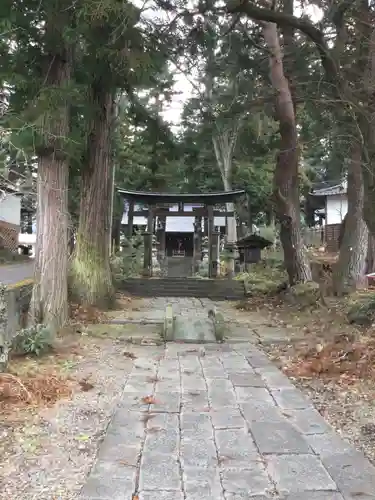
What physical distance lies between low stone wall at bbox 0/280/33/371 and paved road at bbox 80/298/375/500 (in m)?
1.40

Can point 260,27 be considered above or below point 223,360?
above

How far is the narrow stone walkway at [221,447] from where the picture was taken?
2.79 m

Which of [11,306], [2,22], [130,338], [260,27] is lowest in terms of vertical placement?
[130,338]

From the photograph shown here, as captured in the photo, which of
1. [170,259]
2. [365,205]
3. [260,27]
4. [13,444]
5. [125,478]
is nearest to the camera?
[125,478]

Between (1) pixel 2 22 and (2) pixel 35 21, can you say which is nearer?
(1) pixel 2 22

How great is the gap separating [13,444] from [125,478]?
3.31ft

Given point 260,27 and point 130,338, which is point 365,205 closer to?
point 130,338

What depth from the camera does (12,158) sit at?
25.5 feet

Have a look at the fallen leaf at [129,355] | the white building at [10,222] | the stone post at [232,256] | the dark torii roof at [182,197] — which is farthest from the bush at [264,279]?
the white building at [10,222]

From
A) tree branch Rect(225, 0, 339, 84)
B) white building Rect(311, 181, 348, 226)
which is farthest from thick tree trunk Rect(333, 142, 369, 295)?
white building Rect(311, 181, 348, 226)

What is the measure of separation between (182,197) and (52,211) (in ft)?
39.3

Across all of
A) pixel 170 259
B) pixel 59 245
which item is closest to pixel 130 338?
pixel 59 245

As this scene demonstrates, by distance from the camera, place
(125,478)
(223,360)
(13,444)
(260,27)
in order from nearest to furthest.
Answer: (125,478)
(13,444)
(223,360)
(260,27)

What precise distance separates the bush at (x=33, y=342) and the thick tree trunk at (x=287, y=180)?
756 cm
